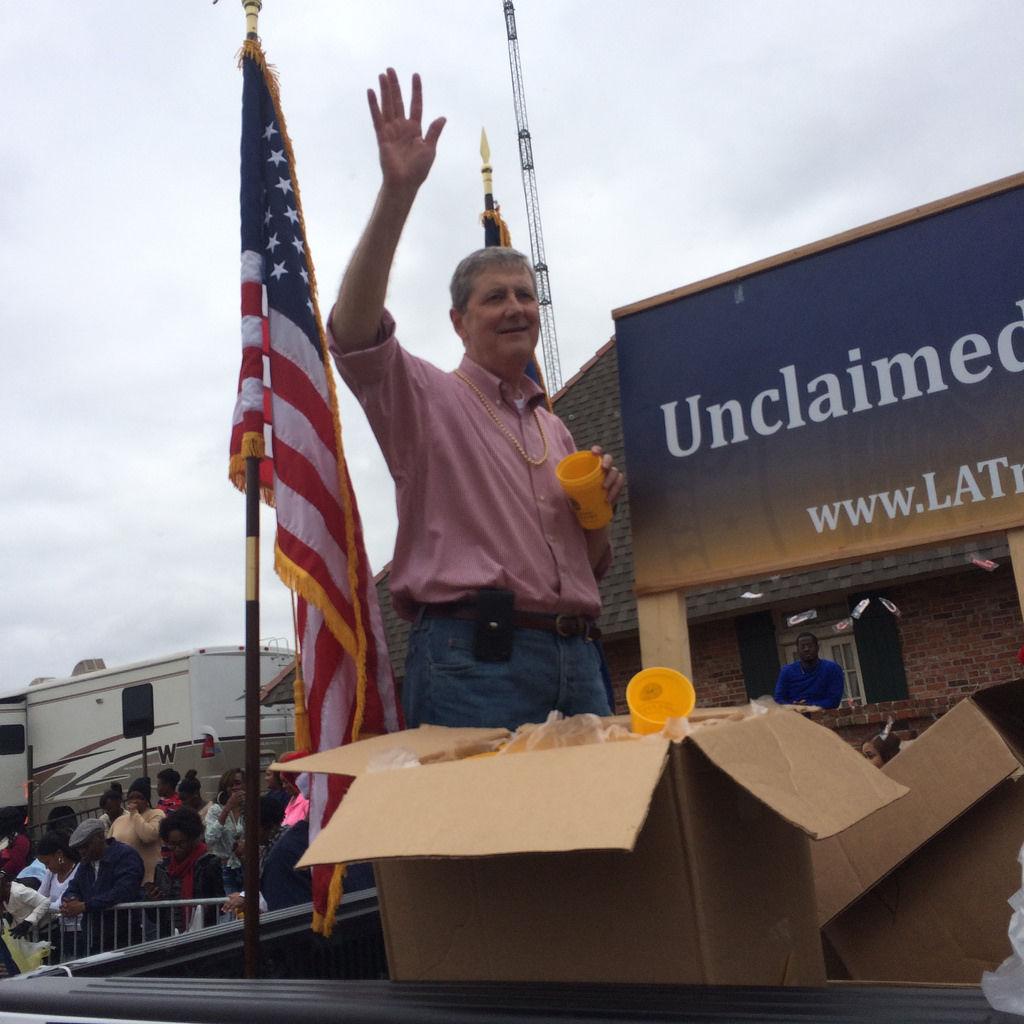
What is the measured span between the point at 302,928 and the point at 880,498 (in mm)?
1636

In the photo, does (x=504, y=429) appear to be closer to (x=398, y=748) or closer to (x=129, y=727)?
(x=398, y=748)

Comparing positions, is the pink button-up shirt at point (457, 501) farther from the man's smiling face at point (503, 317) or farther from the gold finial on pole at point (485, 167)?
the gold finial on pole at point (485, 167)

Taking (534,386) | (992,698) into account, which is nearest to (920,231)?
(534,386)

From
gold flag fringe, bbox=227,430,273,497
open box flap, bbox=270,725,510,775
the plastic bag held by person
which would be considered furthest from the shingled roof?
the plastic bag held by person

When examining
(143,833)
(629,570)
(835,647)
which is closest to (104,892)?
(143,833)

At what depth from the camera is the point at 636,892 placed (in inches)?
50.1

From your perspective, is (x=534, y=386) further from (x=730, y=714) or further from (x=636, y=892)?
(x=636, y=892)

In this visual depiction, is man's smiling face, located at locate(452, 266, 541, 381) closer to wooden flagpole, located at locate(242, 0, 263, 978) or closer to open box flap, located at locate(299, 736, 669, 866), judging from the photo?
wooden flagpole, located at locate(242, 0, 263, 978)

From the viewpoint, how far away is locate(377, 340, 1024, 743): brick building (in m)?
9.41

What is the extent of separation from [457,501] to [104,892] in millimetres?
5996

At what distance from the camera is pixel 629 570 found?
34.8 ft

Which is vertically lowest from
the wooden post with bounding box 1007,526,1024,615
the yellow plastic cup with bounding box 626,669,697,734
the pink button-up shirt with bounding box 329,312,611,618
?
the yellow plastic cup with bounding box 626,669,697,734

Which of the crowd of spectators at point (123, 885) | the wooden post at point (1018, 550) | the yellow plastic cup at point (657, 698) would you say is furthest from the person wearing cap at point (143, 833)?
the yellow plastic cup at point (657, 698)

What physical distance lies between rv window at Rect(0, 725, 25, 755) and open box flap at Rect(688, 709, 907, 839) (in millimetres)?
18947
